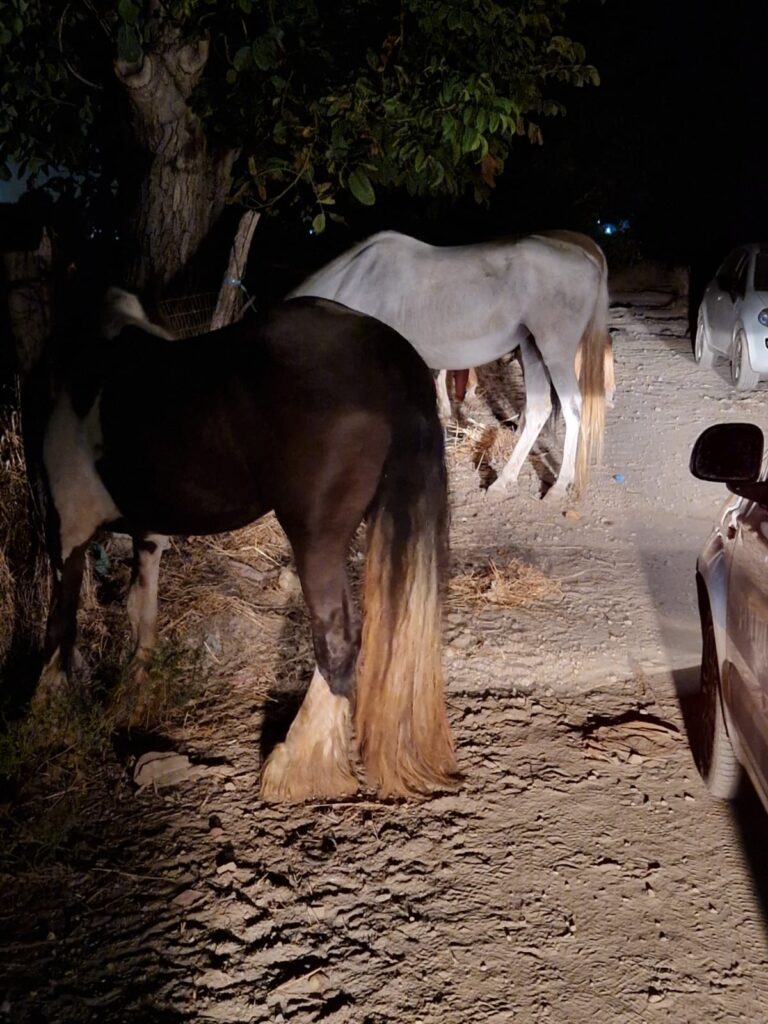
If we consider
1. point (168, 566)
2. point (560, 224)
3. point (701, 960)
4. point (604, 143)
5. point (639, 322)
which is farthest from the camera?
point (604, 143)

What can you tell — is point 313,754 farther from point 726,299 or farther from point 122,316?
point 726,299

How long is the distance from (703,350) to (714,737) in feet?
25.3

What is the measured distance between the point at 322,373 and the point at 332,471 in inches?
12.3

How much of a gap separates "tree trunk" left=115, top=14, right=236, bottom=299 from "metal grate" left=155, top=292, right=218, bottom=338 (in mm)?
134

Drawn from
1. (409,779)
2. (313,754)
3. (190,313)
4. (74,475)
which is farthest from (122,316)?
(409,779)

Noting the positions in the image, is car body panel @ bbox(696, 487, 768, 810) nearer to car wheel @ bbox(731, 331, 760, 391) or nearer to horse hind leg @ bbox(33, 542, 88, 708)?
horse hind leg @ bbox(33, 542, 88, 708)

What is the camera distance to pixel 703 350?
9734 millimetres

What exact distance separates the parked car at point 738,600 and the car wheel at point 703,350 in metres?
7.37

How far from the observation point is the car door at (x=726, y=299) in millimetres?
9047

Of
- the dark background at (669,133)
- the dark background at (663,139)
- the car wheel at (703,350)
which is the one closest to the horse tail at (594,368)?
the car wheel at (703,350)

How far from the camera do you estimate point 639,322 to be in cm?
1205

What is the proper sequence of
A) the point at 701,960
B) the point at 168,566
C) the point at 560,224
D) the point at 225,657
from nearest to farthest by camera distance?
1. the point at 701,960
2. the point at 225,657
3. the point at 168,566
4. the point at 560,224

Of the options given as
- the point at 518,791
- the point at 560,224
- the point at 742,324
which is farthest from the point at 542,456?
the point at 560,224

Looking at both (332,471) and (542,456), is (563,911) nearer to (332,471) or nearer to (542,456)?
(332,471)
